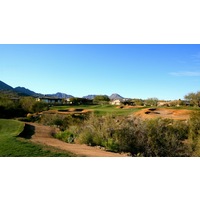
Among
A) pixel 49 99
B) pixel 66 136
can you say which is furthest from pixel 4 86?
pixel 66 136

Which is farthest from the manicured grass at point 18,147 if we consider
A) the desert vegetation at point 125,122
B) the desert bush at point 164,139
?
the desert bush at point 164,139

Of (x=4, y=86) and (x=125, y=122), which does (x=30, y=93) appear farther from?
(x=125, y=122)

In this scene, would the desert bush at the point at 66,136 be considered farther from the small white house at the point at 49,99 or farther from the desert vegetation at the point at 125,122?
the small white house at the point at 49,99

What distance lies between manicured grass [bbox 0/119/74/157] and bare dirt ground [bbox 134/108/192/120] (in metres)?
3.42

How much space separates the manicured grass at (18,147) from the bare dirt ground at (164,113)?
11.2 ft

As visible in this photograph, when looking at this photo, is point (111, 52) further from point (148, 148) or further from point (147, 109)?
point (148, 148)

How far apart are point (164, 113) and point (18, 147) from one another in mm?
5060

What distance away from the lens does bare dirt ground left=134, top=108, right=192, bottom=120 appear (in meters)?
10.3

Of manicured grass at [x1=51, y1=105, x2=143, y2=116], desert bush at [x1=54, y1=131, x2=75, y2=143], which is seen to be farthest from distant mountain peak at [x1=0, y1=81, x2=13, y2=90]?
desert bush at [x1=54, y1=131, x2=75, y2=143]

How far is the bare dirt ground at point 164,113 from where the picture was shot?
1030 cm

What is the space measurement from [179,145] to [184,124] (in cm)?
80
